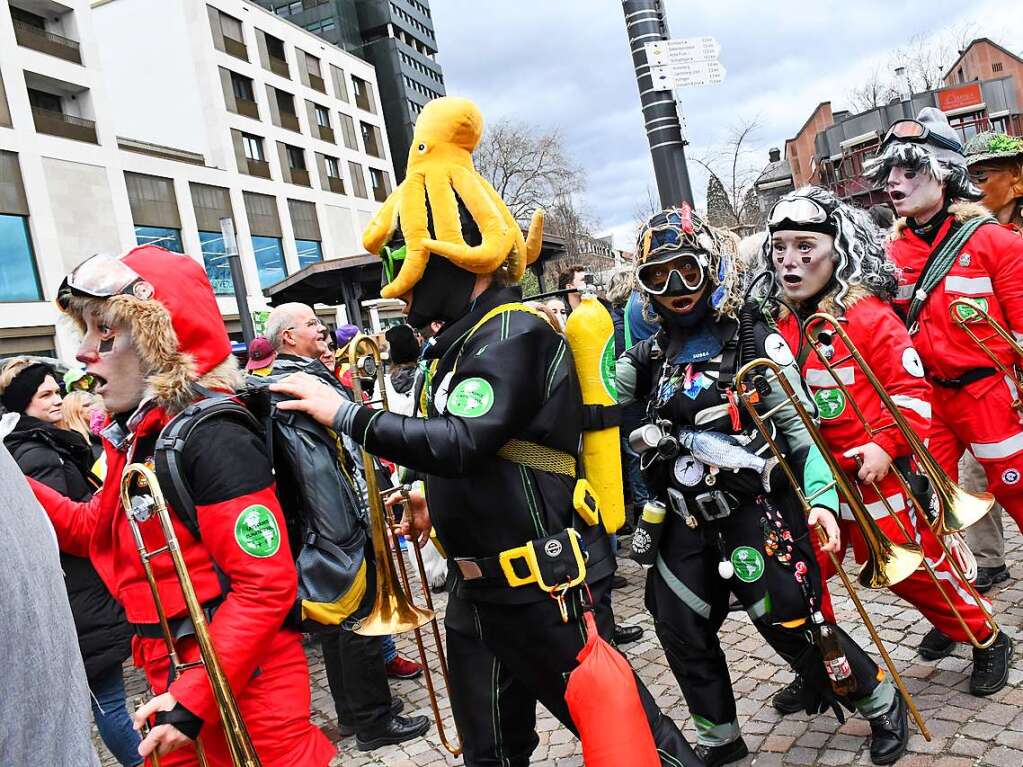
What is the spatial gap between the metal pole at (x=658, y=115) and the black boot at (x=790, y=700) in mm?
3298

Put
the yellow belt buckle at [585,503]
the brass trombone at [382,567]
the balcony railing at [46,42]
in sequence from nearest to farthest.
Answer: the yellow belt buckle at [585,503]
the brass trombone at [382,567]
the balcony railing at [46,42]

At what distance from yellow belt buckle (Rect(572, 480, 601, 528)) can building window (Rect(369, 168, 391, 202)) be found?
44.4m

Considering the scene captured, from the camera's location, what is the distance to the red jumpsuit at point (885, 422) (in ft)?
10.7

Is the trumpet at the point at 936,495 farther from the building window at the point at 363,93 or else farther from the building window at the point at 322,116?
the building window at the point at 363,93

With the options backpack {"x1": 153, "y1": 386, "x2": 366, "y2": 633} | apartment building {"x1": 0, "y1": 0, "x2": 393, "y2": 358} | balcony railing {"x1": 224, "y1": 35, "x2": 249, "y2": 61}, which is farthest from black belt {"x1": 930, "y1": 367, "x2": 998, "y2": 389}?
balcony railing {"x1": 224, "y1": 35, "x2": 249, "y2": 61}

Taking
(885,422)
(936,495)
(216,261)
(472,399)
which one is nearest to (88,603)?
(472,399)

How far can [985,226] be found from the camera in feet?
12.9

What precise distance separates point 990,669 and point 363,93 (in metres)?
47.3

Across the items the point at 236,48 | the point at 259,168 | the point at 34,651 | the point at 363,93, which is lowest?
the point at 34,651

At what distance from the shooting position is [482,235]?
258cm

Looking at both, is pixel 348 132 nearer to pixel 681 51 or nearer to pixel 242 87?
pixel 242 87

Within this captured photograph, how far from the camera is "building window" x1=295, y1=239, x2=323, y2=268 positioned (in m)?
37.5

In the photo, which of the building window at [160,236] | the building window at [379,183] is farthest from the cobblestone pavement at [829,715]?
the building window at [379,183]

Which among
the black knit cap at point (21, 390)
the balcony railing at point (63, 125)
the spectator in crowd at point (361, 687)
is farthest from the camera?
the balcony railing at point (63, 125)
